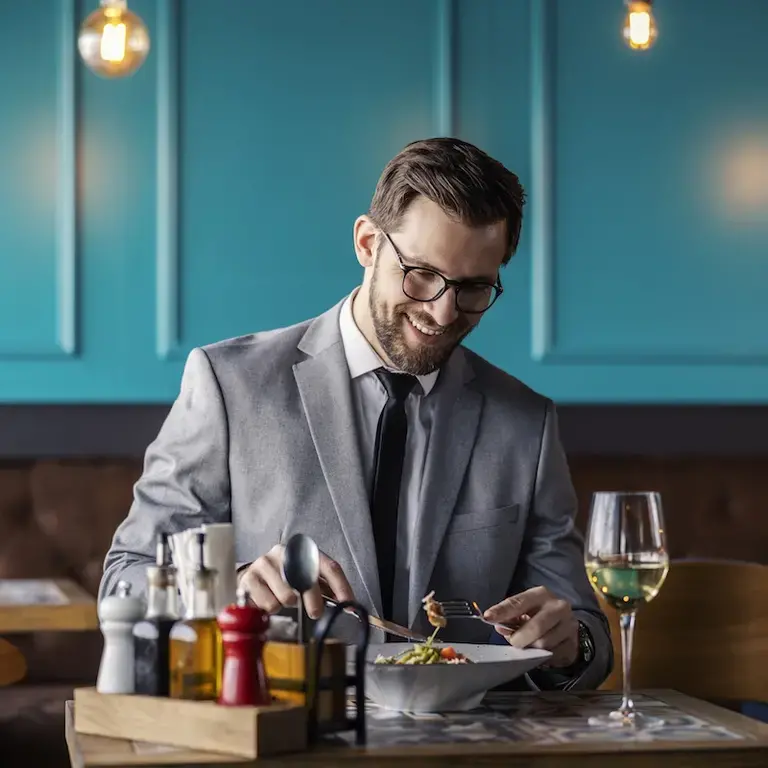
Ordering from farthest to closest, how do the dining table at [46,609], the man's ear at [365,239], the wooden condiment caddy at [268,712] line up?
1. the dining table at [46,609]
2. the man's ear at [365,239]
3. the wooden condiment caddy at [268,712]

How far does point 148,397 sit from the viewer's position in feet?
9.20

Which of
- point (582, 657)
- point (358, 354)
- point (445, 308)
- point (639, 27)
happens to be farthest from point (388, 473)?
point (639, 27)

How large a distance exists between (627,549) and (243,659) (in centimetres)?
42

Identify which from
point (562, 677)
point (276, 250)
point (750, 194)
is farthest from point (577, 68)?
point (562, 677)

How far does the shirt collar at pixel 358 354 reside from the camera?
205cm

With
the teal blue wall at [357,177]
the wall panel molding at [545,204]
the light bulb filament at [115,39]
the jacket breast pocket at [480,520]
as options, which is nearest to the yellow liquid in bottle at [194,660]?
the jacket breast pocket at [480,520]

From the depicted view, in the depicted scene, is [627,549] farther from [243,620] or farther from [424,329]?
[424,329]

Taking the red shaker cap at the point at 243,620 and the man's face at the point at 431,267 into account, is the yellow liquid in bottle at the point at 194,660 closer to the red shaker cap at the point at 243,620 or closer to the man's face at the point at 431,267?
the red shaker cap at the point at 243,620

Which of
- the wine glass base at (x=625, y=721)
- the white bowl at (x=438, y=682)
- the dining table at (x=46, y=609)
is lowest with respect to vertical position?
the dining table at (x=46, y=609)

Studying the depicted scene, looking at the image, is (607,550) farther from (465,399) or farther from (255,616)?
(465,399)

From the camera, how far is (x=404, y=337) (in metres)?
1.92

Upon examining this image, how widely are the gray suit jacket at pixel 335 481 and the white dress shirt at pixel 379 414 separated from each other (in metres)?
0.02

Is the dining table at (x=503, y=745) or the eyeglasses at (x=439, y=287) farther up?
the eyeglasses at (x=439, y=287)

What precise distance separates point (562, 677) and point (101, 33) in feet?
4.63
